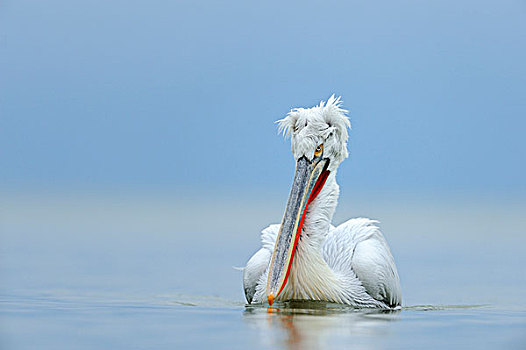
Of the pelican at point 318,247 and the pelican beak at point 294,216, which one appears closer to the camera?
the pelican beak at point 294,216

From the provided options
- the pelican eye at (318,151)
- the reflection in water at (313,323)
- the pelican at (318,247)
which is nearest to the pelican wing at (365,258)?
the pelican at (318,247)

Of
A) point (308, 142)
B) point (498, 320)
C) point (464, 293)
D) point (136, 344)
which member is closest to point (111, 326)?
point (136, 344)

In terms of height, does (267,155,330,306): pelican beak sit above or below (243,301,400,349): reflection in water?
above

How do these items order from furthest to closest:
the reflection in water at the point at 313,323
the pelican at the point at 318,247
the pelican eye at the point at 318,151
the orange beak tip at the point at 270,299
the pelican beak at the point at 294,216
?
the pelican eye at the point at 318,151 → the pelican at the point at 318,247 → the pelican beak at the point at 294,216 → the orange beak tip at the point at 270,299 → the reflection in water at the point at 313,323

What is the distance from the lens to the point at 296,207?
7.09m

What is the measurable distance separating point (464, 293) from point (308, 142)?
243 centimetres

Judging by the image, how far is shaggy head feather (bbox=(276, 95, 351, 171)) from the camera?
23.6 ft

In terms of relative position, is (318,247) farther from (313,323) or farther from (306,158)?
(313,323)

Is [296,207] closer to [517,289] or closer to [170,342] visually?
[170,342]

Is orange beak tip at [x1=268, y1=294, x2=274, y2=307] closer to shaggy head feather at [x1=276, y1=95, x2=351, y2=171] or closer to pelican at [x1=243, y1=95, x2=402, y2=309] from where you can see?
pelican at [x1=243, y1=95, x2=402, y2=309]

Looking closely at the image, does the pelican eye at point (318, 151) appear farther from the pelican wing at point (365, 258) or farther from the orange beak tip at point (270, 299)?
the orange beak tip at point (270, 299)

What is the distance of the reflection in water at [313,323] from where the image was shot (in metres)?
5.73

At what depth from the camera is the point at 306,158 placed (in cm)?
721

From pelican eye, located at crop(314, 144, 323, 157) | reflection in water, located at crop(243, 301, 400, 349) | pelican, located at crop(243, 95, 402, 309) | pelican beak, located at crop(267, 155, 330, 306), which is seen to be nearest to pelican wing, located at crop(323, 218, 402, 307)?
pelican, located at crop(243, 95, 402, 309)
